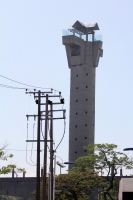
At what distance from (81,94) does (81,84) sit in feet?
6.73

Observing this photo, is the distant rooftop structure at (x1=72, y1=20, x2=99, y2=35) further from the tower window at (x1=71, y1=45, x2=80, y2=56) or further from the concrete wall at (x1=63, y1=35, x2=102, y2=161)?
the tower window at (x1=71, y1=45, x2=80, y2=56)

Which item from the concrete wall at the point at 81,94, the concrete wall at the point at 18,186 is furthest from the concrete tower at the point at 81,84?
the concrete wall at the point at 18,186

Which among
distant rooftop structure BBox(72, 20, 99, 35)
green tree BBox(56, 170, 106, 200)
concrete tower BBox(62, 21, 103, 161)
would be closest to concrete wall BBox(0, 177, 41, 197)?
concrete tower BBox(62, 21, 103, 161)

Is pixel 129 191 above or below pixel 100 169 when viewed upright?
below

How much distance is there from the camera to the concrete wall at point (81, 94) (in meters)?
102

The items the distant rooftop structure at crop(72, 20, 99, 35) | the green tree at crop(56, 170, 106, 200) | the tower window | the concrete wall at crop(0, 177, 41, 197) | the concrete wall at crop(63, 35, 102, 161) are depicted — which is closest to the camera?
the green tree at crop(56, 170, 106, 200)

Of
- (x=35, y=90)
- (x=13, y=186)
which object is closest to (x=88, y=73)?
(x=13, y=186)

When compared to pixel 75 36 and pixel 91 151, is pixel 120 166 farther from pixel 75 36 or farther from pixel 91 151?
pixel 75 36

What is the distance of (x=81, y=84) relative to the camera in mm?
103438

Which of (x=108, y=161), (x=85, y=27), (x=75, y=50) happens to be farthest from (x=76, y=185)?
(x=85, y=27)

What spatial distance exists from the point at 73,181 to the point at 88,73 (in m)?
45.2

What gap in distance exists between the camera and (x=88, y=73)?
4144 inches

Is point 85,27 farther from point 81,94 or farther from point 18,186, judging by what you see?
point 18,186

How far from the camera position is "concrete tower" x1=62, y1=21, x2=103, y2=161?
4011 inches
